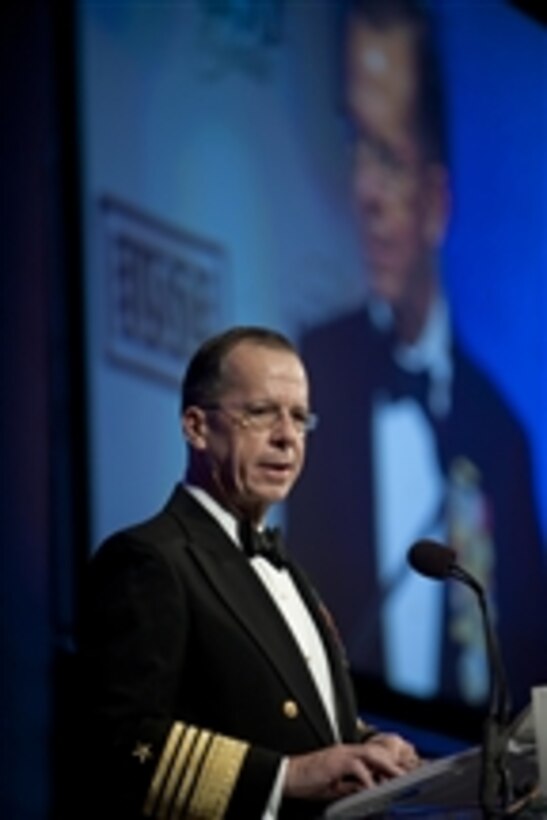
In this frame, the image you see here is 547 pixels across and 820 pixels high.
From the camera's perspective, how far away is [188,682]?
3.15 m

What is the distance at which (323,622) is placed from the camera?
3395 mm

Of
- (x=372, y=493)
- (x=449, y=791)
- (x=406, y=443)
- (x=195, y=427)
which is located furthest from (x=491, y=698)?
(x=406, y=443)

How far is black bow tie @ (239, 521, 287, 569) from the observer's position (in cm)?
332

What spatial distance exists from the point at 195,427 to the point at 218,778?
1.94 feet

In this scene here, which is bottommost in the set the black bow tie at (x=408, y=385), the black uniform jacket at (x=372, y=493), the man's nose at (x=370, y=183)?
the black uniform jacket at (x=372, y=493)

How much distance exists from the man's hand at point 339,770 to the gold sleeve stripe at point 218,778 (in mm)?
78

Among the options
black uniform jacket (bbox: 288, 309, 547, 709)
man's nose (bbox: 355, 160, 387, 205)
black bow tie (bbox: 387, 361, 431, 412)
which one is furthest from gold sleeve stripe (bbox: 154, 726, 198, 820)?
man's nose (bbox: 355, 160, 387, 205)

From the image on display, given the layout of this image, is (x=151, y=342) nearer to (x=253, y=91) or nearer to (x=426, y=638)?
(x=253, y=91)

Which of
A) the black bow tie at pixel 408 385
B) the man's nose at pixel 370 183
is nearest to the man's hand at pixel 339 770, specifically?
the black bow tie at pixel 408 385

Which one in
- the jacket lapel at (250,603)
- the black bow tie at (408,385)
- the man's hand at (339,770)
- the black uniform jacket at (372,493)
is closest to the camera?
the man's hand at (339,770)

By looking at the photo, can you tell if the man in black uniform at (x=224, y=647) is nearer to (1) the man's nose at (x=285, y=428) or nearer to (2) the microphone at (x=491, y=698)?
(1) the man's nose at (x=285, y=428)

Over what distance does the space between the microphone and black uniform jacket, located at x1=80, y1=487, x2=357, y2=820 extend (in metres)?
0.29

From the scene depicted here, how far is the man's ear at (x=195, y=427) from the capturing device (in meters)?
3.34

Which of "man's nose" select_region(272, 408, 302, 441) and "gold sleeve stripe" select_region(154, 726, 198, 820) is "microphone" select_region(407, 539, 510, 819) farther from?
"gold sleeve stripe" select_region(154, 726, 198, 820)
